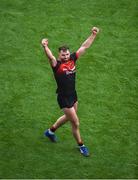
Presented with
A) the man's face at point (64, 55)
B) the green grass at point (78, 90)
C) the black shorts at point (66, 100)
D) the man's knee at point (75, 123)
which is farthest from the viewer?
the green grass at point (78, 90)

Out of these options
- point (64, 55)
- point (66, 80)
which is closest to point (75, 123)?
point (66, 80)

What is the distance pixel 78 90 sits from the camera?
10961 mm

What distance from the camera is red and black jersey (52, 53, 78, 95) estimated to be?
8828 millimetres

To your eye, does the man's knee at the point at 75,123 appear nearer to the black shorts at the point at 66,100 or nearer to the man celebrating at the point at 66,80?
the man celebrating at the point at 66,80

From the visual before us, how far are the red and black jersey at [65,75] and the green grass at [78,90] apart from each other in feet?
4.12

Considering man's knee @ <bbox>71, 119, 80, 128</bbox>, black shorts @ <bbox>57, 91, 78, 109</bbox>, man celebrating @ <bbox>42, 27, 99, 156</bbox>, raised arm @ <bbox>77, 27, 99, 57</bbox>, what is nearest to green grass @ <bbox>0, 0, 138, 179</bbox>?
man's knee @ <bbox>71, 119, 80, 128</bbox>

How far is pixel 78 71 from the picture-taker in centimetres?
1151

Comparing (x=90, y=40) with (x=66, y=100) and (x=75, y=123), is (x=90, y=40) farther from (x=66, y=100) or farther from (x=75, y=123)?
(x=75, y=123)

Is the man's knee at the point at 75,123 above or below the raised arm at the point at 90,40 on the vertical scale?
below

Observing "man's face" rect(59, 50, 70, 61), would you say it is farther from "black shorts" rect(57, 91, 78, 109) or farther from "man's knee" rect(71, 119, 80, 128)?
"man's knee" rect(71, 119, 80, 128)

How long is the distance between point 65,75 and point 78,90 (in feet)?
7.04

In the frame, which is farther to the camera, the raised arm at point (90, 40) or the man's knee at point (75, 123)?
the raised arm at point (90, 40)

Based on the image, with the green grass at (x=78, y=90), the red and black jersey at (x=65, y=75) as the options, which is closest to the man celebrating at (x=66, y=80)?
the red and black jersey at (x=65, y=75)

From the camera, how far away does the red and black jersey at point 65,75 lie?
883 cm
